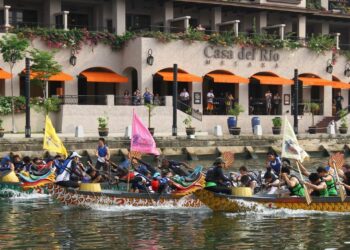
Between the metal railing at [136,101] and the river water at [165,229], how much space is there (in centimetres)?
2220

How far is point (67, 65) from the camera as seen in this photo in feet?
159

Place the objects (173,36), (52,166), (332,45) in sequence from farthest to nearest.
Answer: (332,45), (173,36), (52,166)

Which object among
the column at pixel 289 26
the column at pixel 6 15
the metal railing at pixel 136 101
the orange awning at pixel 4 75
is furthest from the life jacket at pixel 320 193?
the column at pixel 289 26

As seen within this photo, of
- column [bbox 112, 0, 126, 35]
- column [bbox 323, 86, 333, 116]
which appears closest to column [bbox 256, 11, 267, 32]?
column [bbox 323, 86, 333, 116]

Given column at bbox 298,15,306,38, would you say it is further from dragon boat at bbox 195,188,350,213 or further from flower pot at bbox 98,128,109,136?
dragon boat at bbox 195,188,350,213

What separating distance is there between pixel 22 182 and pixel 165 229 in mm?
8377

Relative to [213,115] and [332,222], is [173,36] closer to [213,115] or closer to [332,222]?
[213,115]

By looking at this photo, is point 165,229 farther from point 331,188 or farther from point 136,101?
point 136,101

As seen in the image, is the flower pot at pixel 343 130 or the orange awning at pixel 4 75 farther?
the flower pot at pixel 343 130

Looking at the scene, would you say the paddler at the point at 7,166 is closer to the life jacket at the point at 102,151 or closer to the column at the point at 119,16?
the life jacket at the point at 102,151

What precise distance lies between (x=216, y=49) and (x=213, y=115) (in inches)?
204

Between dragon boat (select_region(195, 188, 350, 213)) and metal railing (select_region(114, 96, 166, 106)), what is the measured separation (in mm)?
23992

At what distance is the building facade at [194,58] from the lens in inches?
1943

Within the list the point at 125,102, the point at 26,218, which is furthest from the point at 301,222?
the point at 125,102
